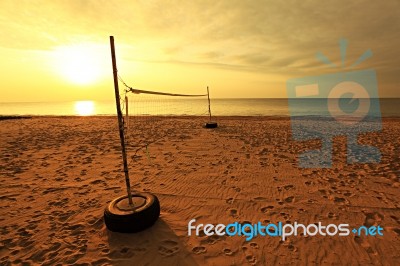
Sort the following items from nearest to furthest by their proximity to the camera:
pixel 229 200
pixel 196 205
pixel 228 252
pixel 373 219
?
pixel 228 252 < pixel 373 219 < pixel 196 205 < pixel 229 200

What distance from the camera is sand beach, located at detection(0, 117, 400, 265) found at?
3.43 metres

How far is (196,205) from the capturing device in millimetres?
4977

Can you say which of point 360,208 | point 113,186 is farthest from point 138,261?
point 360,208

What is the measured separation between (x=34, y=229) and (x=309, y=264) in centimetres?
508

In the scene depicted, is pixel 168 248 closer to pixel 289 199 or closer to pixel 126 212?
pixel 126 212

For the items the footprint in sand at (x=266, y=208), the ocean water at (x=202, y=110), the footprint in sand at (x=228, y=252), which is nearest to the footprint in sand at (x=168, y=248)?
the footprint in sand at (x=228, y=252)

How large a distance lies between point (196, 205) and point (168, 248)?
1.50 meters

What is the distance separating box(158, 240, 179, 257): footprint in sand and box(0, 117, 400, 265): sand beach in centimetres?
2

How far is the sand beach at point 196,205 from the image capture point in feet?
11.3

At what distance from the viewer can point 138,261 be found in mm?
3285

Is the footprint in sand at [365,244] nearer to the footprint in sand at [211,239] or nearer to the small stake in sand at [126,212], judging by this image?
the footprint in sand at [211,239]

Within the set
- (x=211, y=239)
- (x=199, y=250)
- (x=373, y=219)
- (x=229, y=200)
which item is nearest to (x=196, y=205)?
(x=229, y=200)

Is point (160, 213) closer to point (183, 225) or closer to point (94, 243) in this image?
point (183, 225)

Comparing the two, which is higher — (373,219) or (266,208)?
(266,208)
